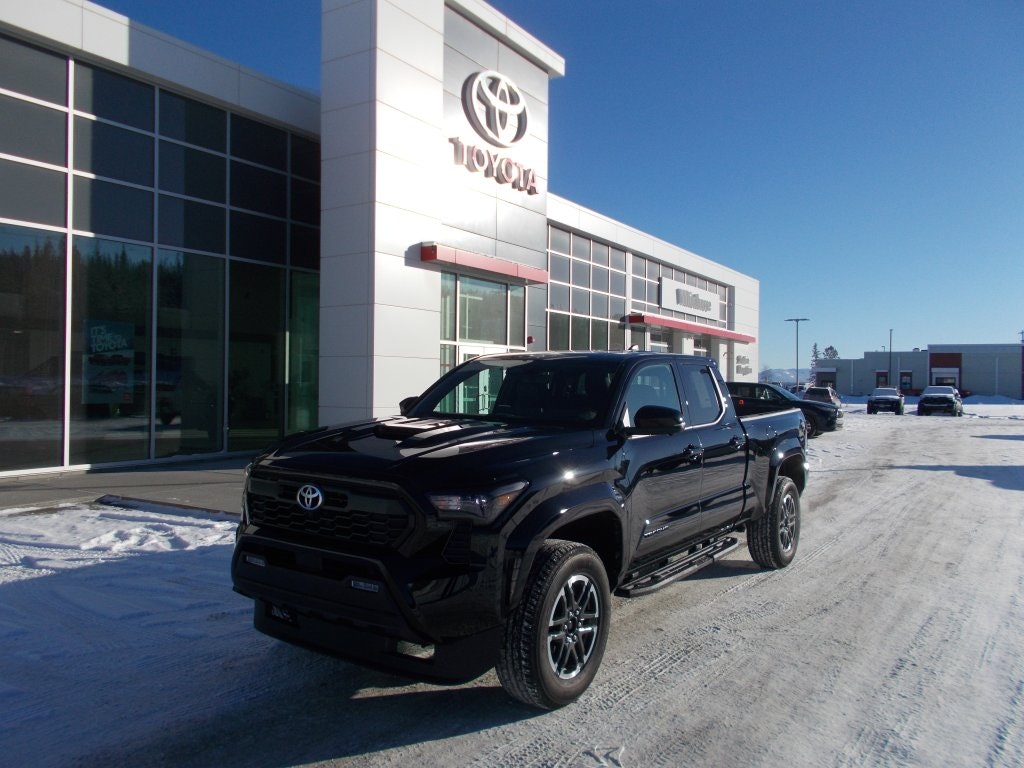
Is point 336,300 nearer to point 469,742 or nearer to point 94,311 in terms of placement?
point 94,311

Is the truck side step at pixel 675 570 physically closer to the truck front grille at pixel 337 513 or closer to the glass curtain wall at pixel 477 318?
the truck front grille at pixel 337 513

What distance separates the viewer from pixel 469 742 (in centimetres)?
344

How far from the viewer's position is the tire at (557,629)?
3488 mm

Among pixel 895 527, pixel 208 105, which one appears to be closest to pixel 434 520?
pixel 895 527

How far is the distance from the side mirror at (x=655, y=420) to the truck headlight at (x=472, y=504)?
47.9 inches

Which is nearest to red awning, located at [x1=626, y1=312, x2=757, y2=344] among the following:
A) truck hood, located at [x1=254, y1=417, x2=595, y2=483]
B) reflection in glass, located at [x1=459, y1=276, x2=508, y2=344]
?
reflection in glass, located at [x1=459, y1=276, x2=508, y2=344]

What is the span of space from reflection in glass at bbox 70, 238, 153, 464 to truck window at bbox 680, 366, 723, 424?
9914 millimetres

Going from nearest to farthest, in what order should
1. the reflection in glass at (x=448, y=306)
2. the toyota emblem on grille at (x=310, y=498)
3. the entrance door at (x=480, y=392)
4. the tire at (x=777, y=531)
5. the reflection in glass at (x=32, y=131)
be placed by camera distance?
the toyota emblem on grille at (x=310, y=498) → the entrance door at (x=480, y=392) → the tire at (x=777, y=531) → the reflection in glass at (x=32, y=131) → the reflection in glass at (x=448, y=306)

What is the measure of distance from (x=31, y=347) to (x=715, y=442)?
10215mm

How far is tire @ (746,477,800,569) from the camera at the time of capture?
20.8 ft

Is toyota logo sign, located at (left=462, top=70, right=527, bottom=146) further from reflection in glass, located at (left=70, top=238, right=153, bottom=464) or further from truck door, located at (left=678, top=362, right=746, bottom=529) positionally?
truck door, located at (left=678, top=362, right=746, bottom=529)

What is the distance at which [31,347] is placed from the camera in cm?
1090

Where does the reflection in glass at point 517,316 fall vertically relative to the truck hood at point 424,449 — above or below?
above

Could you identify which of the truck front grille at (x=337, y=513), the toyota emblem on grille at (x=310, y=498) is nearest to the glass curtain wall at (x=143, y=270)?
the truck front grille at (x=337, y=513)
